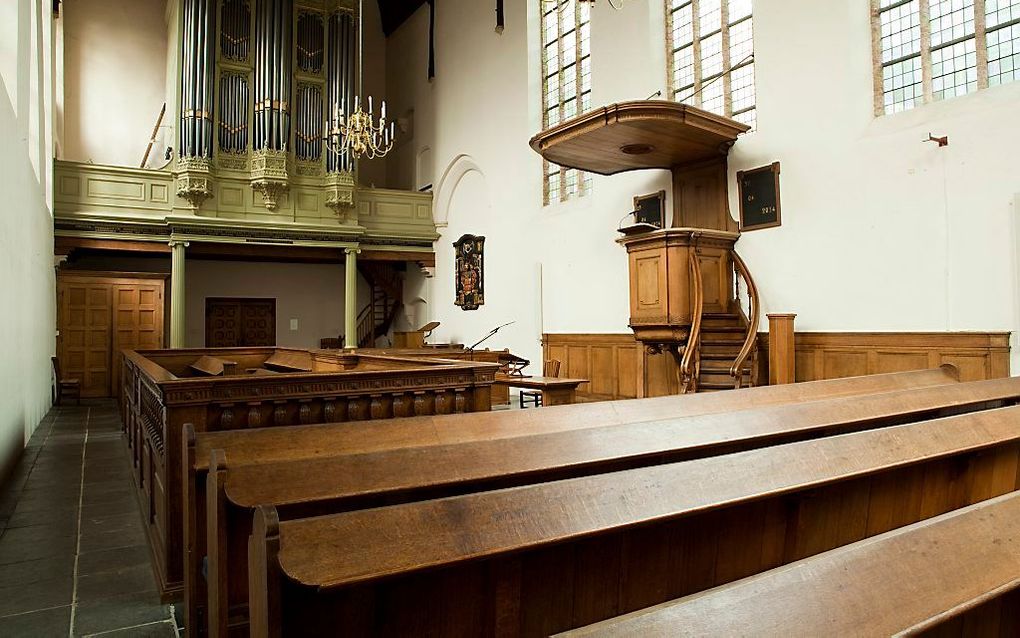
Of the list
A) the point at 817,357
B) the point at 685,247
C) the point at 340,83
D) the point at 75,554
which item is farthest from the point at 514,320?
the point at 75,554

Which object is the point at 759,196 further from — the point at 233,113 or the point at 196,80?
the point at 196,80

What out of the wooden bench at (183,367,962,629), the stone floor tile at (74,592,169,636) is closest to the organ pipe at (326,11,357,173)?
the stone floor tile at (74,592,169,636)

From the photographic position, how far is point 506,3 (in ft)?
37.1

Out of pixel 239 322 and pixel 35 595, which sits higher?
pixel 239 322

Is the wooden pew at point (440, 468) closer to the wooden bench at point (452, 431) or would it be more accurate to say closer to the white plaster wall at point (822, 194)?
the wooden bench at point (452, 431)

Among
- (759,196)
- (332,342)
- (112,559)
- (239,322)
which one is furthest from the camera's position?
(332,342)

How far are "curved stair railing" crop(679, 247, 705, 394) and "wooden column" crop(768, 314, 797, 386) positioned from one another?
705 millimetres

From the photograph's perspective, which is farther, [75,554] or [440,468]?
A: [75,554]

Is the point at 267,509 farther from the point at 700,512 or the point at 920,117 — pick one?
the point at 920,117

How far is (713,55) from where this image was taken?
8047mm

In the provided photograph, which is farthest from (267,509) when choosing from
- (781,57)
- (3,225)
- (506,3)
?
(506,3)

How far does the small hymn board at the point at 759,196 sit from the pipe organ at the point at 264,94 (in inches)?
302

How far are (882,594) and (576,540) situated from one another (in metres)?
0.54

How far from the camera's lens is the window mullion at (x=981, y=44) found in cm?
570
